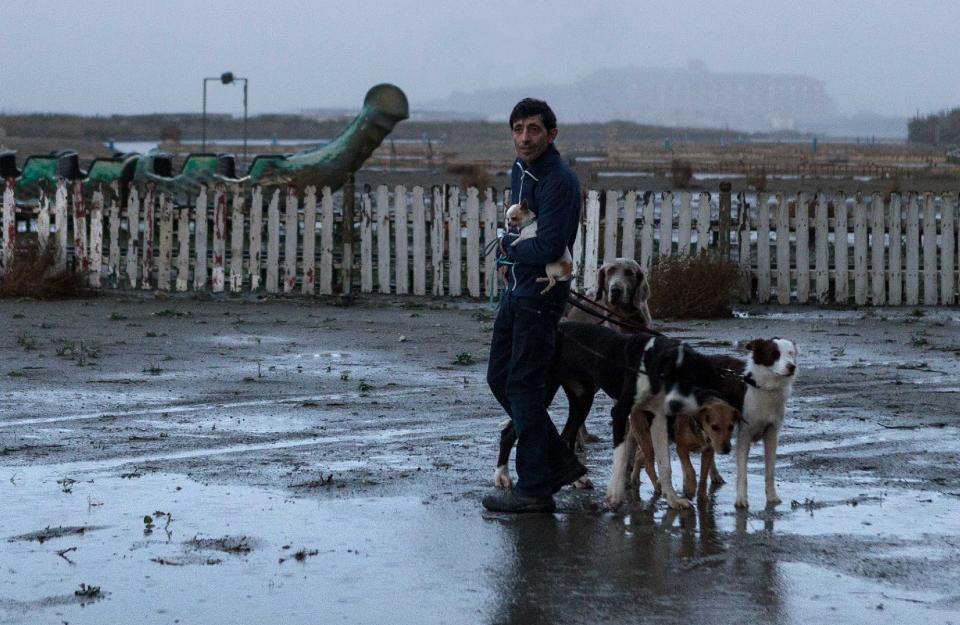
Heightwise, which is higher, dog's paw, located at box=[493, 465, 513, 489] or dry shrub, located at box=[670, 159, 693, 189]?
dry shrub, located at box=[670, 159, 693, 189]

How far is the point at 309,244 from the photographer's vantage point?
18781 millimetres

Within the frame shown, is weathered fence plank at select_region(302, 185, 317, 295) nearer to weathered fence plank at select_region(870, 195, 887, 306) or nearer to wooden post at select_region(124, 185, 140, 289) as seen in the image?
wooden post at select_region(124, 185, 140, 289)

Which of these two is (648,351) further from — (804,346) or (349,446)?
(804,346)

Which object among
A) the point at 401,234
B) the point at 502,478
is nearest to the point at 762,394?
the point at 502,478

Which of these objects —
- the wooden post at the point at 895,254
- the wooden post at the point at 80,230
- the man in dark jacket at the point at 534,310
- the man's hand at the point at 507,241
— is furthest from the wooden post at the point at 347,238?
the man's hand at the point at 507,241

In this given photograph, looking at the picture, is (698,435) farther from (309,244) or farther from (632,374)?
(309,244)

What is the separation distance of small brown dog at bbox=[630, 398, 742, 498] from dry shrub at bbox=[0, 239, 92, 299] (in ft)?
40.3

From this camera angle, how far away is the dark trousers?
750 cm

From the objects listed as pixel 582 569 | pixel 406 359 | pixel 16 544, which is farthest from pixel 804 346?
pixel 16 544

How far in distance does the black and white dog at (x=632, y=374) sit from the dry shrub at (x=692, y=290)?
8.62 meters

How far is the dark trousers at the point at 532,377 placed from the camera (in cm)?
750

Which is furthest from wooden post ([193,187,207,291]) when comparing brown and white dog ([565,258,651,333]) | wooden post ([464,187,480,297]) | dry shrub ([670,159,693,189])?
dry shrub ([670,159,693,189])

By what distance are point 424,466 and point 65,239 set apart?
11.8 metres

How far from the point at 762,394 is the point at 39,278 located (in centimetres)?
1290
